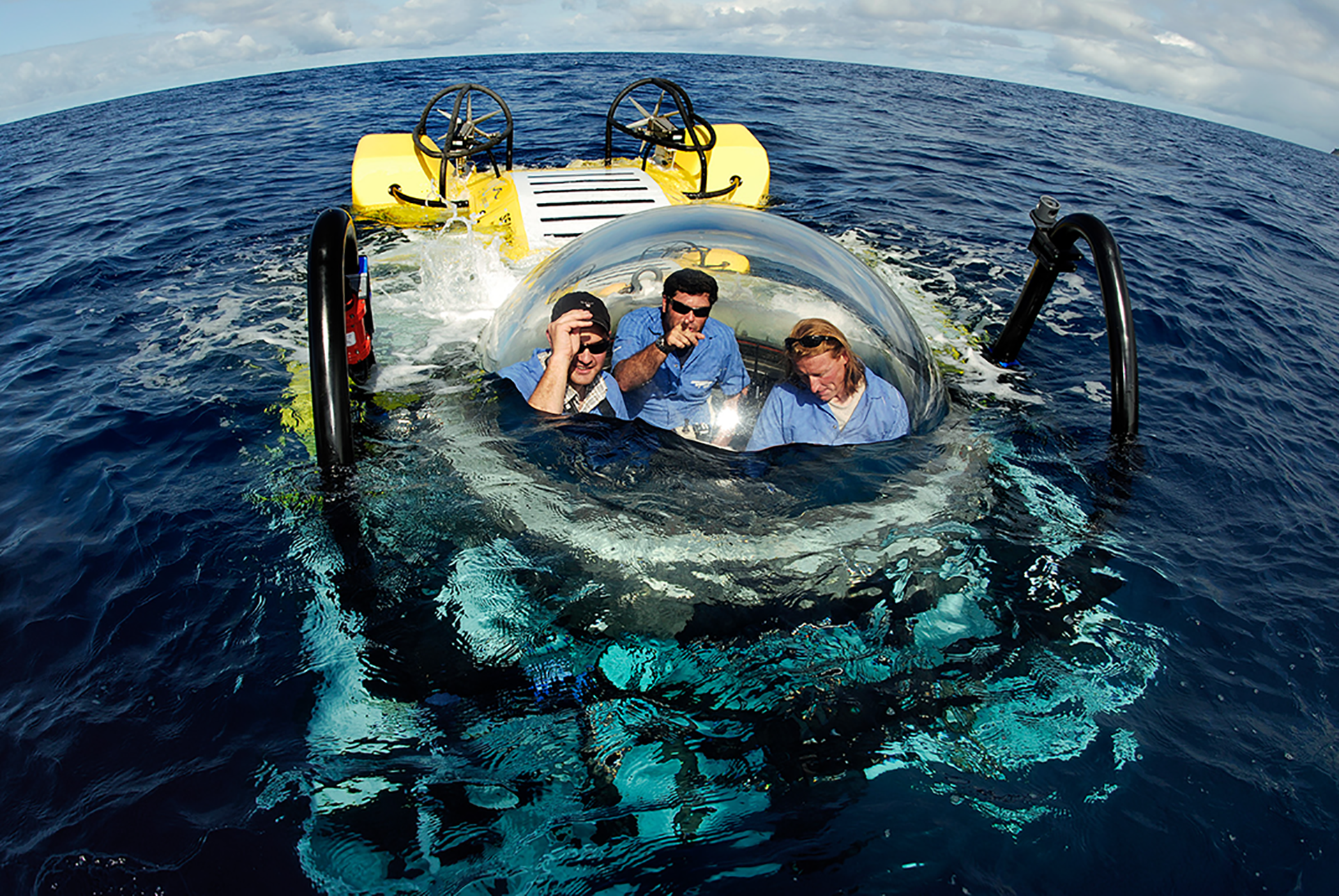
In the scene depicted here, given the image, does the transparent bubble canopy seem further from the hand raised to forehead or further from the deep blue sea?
the deep blue sea

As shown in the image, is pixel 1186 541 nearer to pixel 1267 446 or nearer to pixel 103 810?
pixel 1267 446

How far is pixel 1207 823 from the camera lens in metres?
2.33

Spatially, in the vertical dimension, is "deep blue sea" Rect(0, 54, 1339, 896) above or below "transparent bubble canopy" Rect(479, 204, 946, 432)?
below

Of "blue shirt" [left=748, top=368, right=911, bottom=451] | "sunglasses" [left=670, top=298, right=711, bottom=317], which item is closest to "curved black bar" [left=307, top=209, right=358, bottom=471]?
"sunglasses" [left=670, top=298, right=711, bottom=317]

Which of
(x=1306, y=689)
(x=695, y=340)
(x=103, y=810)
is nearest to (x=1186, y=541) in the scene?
(x=1306, y=689)

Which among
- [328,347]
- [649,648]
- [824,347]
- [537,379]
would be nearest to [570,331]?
[537,379]

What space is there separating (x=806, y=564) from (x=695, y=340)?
3.77 ft

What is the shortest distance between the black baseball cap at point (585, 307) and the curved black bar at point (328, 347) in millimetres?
1019

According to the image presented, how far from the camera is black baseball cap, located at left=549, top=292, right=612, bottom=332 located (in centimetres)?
338

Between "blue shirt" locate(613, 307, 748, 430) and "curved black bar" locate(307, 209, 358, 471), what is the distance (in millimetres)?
1263

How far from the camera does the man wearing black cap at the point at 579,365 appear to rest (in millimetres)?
3373

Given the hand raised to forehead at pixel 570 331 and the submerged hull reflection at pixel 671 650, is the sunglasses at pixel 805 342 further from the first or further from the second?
the hand raised to forehead at pixel 570 331

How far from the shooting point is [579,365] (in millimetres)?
3406

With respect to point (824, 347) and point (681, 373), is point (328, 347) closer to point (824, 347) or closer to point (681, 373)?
point (681, 373)
